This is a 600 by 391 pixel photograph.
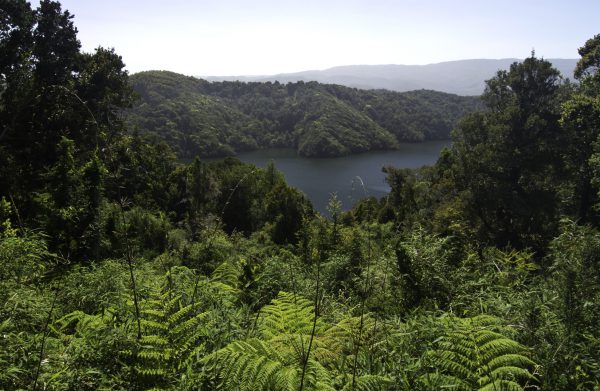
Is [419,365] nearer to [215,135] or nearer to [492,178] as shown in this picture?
[492,178]

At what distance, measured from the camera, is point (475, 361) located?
8.27 ft

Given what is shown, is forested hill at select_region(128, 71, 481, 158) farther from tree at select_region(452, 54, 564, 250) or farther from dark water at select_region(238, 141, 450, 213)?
tree at select_region(452, 54, 564, 250)

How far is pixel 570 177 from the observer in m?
18.3

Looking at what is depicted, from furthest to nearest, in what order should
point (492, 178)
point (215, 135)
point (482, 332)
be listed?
point (215, 135), point (492, 178), point (482, 332)

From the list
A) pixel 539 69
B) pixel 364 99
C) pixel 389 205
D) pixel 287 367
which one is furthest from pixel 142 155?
pixel 364 99

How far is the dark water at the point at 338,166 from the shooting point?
62838 mm

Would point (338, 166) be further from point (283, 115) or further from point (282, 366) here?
point (282, 366)

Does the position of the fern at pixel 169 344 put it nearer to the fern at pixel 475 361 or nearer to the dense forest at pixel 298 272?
the dense forest at pixel 298 272

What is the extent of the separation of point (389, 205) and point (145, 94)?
10807cm

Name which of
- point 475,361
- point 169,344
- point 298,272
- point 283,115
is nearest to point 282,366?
point 169,344

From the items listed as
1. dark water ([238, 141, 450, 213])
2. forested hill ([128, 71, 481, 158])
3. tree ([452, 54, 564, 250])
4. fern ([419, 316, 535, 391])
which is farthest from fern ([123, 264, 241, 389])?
forested hill ([128, 71, 481, 158])

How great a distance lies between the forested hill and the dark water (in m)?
5.49

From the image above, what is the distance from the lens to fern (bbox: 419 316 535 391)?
2.30m

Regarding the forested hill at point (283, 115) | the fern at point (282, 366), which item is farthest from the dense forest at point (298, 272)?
the forested hill at point (283, 115)
